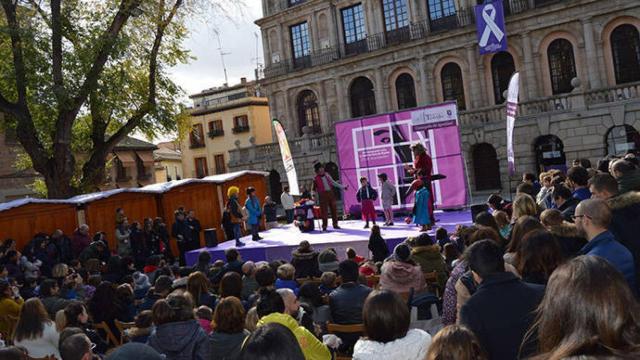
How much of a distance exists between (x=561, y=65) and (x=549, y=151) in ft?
14.6

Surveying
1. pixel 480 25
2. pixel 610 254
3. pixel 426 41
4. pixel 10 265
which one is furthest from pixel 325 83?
pixel 610 254

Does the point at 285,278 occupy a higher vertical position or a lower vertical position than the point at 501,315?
lower

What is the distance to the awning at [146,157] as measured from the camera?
152 ft

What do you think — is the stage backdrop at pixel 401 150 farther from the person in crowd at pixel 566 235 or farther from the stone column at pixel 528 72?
the stone column at pixel 528 72

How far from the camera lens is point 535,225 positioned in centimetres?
595

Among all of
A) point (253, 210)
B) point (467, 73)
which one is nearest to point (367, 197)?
point (253, 210)

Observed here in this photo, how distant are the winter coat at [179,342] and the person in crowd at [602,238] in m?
3.58

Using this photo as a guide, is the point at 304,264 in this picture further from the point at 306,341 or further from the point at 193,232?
the point at 193,232

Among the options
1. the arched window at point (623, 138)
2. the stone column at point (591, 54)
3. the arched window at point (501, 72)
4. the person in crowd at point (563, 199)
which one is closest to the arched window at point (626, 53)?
the stone column at point (591, 54)

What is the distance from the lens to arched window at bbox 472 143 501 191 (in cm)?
3166

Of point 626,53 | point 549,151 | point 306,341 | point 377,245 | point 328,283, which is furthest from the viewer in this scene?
point 549,151

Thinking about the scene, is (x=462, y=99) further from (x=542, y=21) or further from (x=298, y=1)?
(x=298, y=1)

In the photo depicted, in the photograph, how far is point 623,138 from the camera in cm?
2688

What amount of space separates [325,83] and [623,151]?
17.7 metres
